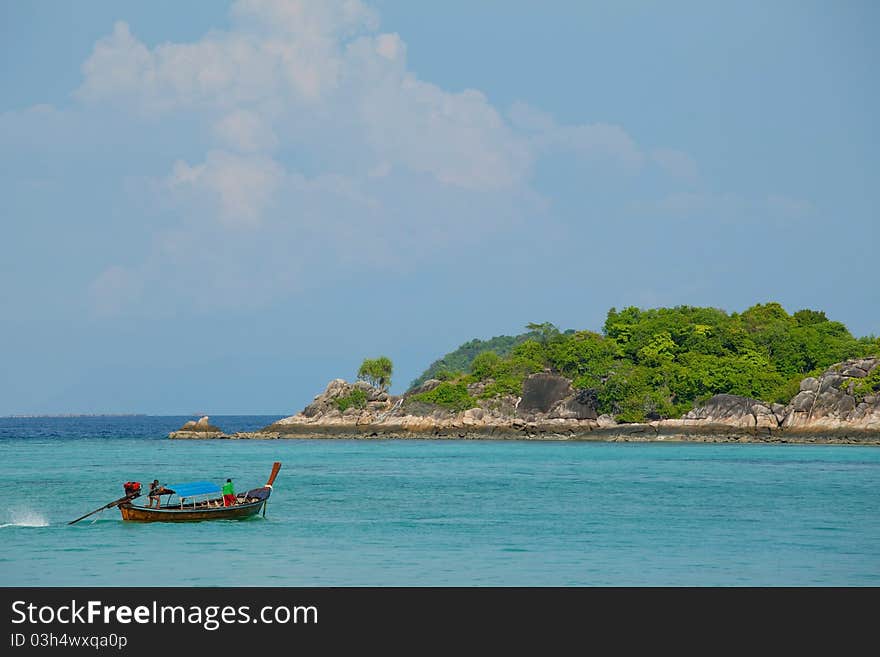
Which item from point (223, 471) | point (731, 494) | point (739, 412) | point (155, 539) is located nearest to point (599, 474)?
point (731, 494)

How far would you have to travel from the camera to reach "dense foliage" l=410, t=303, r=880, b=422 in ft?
320

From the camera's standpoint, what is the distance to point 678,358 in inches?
4176

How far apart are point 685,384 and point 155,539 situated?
249 ft

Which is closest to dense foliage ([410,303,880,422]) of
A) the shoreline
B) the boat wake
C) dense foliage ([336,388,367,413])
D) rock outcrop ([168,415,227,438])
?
the shoreline

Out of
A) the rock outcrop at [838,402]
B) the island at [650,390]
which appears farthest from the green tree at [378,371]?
the rock outcrop at [838,402]

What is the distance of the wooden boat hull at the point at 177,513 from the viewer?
31.6 meters

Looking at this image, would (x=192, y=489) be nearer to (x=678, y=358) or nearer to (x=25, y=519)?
(x=25, y=519)

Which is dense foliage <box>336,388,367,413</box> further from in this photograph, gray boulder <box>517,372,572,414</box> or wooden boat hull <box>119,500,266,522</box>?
wooden boat hull <box>119,500,266,522</box>

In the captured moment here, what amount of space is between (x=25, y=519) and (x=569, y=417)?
7207 centimetres

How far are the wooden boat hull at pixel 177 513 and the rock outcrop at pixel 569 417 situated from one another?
2477 inches

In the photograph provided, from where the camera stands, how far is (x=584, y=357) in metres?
104

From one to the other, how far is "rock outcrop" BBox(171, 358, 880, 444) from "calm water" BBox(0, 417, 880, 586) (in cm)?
2525

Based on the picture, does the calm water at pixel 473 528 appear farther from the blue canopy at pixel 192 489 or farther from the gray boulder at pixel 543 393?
the gray boulder at pixel 543 393
